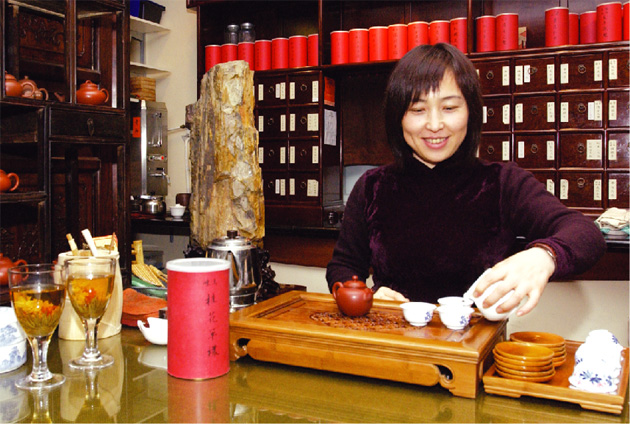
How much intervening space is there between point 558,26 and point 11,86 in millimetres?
3156

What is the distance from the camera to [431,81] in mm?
1611

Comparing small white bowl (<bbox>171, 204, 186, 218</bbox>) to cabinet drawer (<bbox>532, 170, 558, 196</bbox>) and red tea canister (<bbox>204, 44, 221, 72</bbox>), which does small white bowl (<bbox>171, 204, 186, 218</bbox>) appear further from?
cabinet drawer (<bbox>532, 170, 558, 196</bbox>)

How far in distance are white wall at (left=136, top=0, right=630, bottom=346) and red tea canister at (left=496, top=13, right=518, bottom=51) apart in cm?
160

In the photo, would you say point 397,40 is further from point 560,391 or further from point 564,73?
point 560,391

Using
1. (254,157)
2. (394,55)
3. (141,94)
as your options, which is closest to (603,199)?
(394,55)

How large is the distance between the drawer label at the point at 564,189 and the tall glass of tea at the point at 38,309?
10.8 feet

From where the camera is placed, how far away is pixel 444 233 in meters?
1.73

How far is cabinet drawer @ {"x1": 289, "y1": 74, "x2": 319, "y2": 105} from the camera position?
4355 millimetres

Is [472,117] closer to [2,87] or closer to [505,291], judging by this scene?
[505,291]

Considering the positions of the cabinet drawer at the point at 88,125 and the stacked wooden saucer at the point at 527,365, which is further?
the cabinet drawer at the point at 88,125

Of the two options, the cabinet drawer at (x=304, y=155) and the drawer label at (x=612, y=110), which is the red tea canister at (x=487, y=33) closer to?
the drawer label at (x=612, y=110)

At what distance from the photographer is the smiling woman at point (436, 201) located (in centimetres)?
163

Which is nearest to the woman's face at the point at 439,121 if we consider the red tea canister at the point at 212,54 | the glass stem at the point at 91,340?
the glass stem at the point at 91,340

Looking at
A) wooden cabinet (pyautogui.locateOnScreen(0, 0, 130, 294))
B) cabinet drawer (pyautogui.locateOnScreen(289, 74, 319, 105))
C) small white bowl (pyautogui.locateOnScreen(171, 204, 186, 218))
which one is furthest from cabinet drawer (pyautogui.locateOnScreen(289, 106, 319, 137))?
wooden cabinet (pyautogui.locateOnScreen(0, 0, 130, 294))
